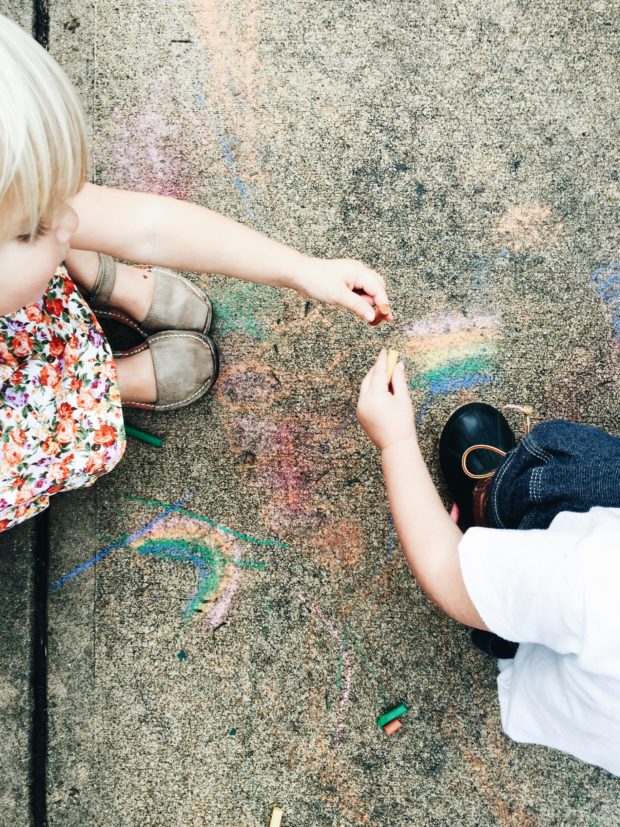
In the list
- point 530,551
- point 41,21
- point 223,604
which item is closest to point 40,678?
point 223,604

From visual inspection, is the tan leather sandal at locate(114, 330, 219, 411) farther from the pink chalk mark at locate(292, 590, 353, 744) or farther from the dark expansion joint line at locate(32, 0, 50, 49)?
the dark expansion joint line at locate(32, 0, 50, 49)

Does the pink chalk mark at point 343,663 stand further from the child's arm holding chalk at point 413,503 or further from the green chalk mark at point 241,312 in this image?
the green chalk mark at point 241,312

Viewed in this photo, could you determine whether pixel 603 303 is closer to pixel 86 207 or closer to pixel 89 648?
pixel 86 207

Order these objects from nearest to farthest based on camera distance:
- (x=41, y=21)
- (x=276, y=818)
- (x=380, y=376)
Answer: (x=380, y=376)
(x=276, y=818)
(x=41, y=21)

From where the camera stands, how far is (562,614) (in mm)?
783

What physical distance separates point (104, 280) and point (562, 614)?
102 cm

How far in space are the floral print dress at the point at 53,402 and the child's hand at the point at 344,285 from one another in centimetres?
40

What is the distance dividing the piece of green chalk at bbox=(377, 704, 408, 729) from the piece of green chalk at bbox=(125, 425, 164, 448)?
2.38ft

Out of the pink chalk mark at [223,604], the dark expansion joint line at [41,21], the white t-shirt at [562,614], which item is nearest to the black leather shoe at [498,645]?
the white t-shirt at [562,614]

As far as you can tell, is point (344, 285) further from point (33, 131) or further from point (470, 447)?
point (33, 131)

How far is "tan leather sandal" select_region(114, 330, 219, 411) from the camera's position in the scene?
1321 mm

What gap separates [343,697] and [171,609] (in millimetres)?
398

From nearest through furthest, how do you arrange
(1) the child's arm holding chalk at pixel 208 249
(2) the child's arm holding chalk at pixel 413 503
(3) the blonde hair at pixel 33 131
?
1. (3) the blonde hair at pixel 33 131
2. (2) the child's arm holding chalk at pixel 413 503
3. (1) the child's arm holding chalk at pixel 208 249

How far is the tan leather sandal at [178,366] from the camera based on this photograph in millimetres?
1321
